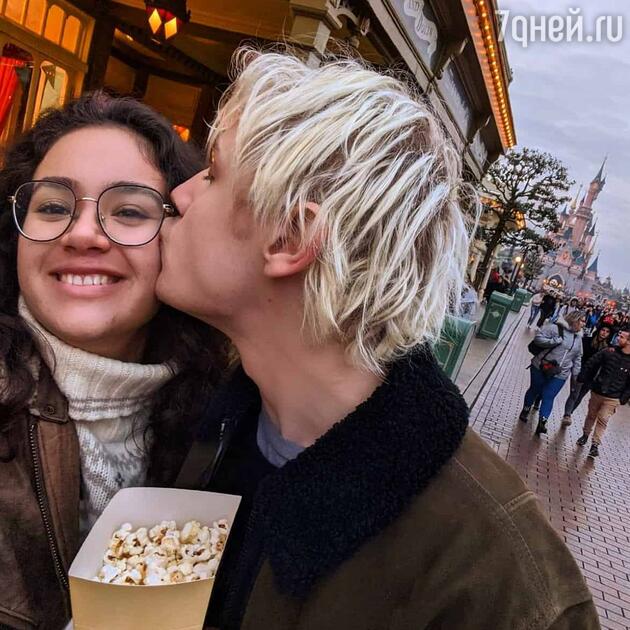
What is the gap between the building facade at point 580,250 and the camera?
13175cm

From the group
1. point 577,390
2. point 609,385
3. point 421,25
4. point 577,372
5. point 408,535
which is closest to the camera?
point 408,535

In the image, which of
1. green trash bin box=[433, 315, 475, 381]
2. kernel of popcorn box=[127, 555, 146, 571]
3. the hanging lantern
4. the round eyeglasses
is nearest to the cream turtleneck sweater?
the round eyeglasses

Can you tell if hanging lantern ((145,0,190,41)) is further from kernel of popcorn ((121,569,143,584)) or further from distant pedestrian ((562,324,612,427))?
distant pedestrian ((562,324,612,427))

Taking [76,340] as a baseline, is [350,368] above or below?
above

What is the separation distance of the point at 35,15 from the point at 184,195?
22.1 feet

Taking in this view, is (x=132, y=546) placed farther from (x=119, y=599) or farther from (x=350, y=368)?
(x=350, y=368)

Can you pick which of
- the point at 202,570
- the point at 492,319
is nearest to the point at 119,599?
the point at 202,570

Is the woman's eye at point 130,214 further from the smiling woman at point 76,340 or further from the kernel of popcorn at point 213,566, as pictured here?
the kernel of popcorn at point 213,566

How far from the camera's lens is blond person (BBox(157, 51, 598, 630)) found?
1137 mm

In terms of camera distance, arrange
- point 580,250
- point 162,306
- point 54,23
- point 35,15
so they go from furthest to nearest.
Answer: point 580,250, point 54,23, point 35,15, point 162,306

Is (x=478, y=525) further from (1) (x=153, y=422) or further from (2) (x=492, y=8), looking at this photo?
(2) (x=492, y=8)

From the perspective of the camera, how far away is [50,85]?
716 cm

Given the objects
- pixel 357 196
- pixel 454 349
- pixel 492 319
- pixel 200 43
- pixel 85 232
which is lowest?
pixel 492 319

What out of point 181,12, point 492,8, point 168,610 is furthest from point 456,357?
point 168,610
